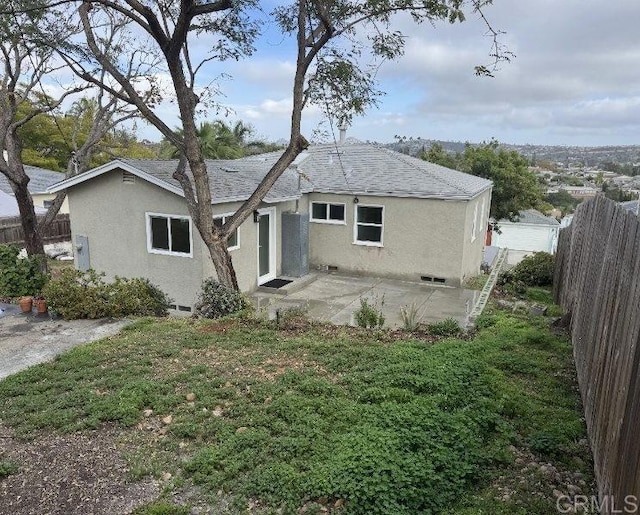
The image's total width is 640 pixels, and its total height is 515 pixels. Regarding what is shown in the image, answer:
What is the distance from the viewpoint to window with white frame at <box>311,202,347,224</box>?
15906 mm

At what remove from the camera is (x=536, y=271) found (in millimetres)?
13977

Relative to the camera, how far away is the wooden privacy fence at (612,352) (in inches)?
121

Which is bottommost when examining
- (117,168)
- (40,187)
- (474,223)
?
(474,223)

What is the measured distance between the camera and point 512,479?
417 cm

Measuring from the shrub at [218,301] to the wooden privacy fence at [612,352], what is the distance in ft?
20.9

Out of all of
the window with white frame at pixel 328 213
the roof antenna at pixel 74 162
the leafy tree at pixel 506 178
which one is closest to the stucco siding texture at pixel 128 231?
the roof antenna at pixel 74 162

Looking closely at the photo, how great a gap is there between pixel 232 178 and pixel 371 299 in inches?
203

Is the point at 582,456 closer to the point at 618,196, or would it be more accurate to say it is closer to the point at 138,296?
the point at 618,196

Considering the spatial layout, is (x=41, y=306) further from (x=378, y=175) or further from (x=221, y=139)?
(x=221, y=139)

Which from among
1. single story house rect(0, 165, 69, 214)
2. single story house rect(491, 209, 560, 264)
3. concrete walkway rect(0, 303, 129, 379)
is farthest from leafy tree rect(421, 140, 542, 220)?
concrete walkway rect(0, 303, 129, 379)

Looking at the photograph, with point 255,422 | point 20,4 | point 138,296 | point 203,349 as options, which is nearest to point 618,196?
point 255,422

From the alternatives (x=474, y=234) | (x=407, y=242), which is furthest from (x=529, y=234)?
(x=407, y=242)

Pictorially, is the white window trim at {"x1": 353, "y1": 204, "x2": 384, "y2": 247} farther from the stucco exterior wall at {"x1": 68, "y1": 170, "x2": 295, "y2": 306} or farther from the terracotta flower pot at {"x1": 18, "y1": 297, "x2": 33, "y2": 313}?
the terracotta flower pot at {"x1": 18, "y1": 297, "x2": 33, "y2": 313}

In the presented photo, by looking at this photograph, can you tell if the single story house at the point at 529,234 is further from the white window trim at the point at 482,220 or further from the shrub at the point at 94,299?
the shrub at the point at 94,299
